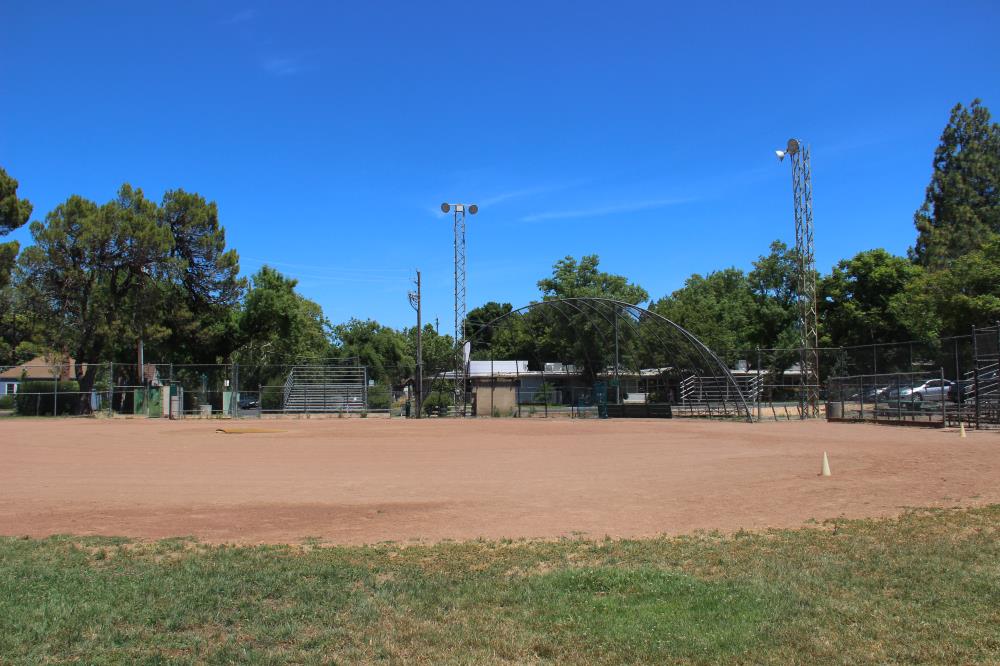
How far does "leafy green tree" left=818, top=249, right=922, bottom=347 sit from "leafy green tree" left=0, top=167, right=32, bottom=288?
59.6m

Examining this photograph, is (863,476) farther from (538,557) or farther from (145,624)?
(145,624)

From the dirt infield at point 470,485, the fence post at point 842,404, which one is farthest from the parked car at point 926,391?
the dirt infield at point 470,485

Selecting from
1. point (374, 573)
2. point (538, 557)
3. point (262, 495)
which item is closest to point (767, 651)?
point (538, 557)

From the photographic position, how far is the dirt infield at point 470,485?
973cm

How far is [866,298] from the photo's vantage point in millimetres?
62188

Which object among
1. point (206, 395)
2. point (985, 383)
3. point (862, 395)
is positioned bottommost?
point (862, 395)

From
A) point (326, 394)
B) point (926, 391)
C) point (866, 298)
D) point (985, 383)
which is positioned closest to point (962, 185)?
point (866, 298)

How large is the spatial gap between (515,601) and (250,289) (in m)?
54.0

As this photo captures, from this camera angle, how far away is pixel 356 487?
13562 mm

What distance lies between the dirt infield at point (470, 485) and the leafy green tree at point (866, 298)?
131ft

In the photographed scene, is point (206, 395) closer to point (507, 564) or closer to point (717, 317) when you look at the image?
point (507, 564)

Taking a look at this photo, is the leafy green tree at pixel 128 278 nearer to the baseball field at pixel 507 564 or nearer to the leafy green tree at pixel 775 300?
the baseball field at pixel 507 564

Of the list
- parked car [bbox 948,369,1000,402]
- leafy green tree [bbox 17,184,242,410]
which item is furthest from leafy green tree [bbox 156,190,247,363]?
parked car [bbox 948,369,1000,402]

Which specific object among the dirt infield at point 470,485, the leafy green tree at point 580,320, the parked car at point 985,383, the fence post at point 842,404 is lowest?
the dirt infield at point 470,485
